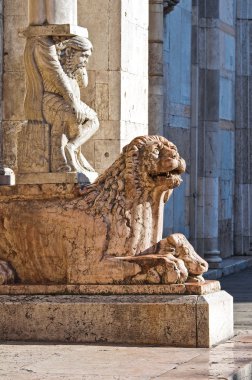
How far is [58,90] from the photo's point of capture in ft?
48.2

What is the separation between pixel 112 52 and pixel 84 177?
106 inches

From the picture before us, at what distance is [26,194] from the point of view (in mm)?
13742

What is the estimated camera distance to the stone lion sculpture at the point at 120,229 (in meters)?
13.3

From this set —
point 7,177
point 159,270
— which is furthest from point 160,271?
point 7,177

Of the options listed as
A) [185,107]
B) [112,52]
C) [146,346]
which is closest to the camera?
[146,346]

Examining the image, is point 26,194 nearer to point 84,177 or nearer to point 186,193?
point 84,177

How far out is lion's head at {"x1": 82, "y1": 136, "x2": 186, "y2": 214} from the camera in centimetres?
1340

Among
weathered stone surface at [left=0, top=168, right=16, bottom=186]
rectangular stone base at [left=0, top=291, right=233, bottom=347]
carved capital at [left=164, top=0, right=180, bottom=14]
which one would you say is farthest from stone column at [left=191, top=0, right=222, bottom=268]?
rectangular stone base at [left=0, top=291, right=233, bottom=347]

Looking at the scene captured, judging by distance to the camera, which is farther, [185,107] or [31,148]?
[185,107]

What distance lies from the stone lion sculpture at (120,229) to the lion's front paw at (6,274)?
28 centimetres

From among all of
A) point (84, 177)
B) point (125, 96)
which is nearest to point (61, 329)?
point (84, 177)

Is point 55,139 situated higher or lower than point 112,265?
higher

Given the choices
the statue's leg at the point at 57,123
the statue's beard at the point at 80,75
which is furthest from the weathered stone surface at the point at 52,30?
the statue's leg at the point at 57,123

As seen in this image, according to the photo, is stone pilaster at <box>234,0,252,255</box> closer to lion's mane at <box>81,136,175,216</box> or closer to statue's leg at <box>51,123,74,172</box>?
statue's leg at <box>51,123,74,172</box>
